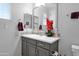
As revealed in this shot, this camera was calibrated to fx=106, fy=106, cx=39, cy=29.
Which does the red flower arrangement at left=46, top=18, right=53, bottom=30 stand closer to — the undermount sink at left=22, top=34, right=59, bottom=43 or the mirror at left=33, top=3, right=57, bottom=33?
the mirror at left=33, top=3, right=57, bottom=33

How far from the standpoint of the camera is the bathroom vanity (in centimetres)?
148

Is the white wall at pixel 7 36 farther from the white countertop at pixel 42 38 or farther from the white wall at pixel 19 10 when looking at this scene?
the white countertop at pixel 42 38

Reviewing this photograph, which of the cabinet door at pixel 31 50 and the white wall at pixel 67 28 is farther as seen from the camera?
the cabinet door at pixel 31 50

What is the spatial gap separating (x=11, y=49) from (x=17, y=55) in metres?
0.15

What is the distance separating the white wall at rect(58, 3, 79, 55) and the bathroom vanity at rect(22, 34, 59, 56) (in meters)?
0.11

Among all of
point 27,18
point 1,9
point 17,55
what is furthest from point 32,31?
point 1,9

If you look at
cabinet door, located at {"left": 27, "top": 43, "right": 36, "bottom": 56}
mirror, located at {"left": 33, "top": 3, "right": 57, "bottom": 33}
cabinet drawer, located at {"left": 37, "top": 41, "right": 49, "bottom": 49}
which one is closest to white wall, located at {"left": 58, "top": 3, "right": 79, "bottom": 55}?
mirror, located at {"left": 33, "top": 3, "right": 57, "bottom": 33}

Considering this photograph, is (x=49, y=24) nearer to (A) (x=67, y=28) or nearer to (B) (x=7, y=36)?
(A) (x=67, y=28)

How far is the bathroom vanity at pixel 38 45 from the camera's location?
1.48 metres

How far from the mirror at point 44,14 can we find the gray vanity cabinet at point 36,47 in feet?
0.65

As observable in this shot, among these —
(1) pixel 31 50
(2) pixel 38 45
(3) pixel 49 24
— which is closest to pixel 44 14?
(3) pixel 49 24

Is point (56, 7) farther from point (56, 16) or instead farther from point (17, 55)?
point (17, 55)

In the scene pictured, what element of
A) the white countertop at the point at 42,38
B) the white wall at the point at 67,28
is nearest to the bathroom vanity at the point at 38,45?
the white countertop at the point at 42,38

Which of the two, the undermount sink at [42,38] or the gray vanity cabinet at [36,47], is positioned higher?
the undermount sink at [42,38]
